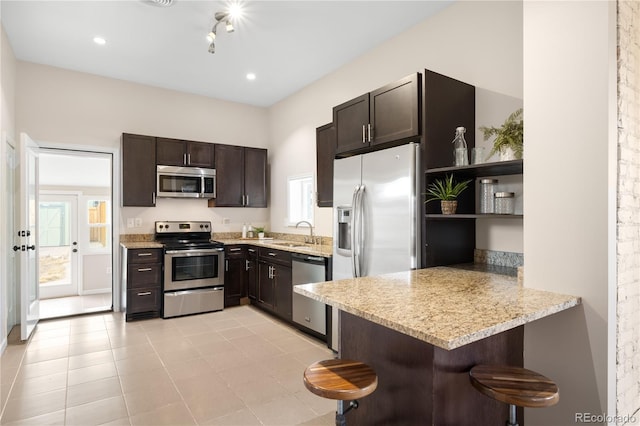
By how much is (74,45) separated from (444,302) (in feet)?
14.7

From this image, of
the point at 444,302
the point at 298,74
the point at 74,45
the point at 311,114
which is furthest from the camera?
the point at 311,114

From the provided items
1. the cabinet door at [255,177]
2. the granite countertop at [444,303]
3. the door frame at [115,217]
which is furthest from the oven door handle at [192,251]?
the granite countertop at [444,303]

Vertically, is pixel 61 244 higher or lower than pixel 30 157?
lower

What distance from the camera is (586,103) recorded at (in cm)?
167

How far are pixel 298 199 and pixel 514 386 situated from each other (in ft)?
13.9

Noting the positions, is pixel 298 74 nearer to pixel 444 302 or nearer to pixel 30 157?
pixel 30 157

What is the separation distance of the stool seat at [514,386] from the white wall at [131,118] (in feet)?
15.3

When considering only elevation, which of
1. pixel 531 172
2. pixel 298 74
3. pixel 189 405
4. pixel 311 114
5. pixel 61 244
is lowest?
pixel 189 405

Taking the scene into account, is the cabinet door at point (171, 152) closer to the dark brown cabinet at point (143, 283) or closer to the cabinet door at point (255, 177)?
the cabinet door at point (255, 177)

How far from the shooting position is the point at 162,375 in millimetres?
2854

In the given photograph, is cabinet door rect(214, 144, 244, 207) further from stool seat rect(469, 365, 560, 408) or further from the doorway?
stool seat rect(469, 365, 560, 408)

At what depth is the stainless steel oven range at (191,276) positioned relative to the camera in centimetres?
446

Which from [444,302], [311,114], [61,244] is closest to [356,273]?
[444,302]

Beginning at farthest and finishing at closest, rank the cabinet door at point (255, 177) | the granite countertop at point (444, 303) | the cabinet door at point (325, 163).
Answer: the cabinet door at point (255, 177)
the cabinet door at point (325, 163)
the granite countertop at point (444, 303)
